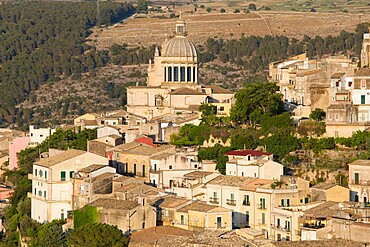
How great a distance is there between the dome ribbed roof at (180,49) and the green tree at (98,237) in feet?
98.3

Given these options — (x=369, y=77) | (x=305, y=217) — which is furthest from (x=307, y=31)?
(x=305, y=217)

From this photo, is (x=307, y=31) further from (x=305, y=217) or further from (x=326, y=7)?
(x=305, y=217)

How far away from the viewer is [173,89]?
9450cm

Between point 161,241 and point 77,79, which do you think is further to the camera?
point 77,79

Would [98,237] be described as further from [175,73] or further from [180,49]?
[180,49]

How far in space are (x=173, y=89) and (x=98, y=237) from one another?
94.6 feet

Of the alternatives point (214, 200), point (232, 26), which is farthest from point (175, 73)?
point (232, 26)

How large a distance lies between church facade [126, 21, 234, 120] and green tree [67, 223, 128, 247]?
22493 millimetres

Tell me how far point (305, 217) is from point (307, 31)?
325 feet

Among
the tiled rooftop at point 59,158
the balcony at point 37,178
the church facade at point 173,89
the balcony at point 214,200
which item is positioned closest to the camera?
the balcony at point 214,200

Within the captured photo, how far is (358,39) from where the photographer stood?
144000 millimetres

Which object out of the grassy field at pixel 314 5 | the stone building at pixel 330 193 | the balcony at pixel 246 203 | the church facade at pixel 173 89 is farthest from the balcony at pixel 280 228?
the grassy field at pixel 314 5

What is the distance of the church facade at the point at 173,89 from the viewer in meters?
91.6

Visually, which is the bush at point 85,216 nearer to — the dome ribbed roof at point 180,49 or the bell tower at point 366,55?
the bell tower at point 366,55
